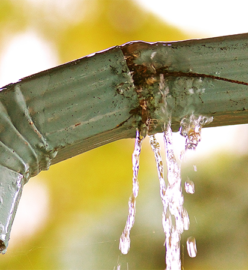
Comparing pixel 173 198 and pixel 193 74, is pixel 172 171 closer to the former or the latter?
pixel 173 198

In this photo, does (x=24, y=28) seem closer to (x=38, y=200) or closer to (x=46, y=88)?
(x=38, y=200)

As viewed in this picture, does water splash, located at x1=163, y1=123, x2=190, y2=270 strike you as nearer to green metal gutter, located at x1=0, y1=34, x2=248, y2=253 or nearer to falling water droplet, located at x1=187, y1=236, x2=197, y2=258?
green metal gutter, located at x1=0, y1=34, x2=248, y2=253

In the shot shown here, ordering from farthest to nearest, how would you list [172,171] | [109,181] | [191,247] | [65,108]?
1. [109,181]
2. [191,247]
3. [172,171]
4. [65,108]

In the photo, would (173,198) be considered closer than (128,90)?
No

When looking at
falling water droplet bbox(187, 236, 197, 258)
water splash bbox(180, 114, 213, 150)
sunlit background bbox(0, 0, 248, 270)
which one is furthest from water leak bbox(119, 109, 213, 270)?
sunlit background bbox(0, 0, 248, 270)

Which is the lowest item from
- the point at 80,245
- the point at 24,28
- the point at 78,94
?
the point at 78,94

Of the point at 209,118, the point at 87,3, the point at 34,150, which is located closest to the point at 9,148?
the point at 34,150

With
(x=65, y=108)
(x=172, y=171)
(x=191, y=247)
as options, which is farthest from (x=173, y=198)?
(x=191, y=247)
